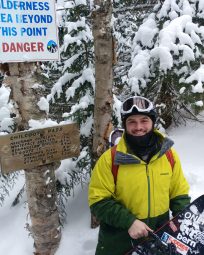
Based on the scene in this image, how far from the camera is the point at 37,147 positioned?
3561mm

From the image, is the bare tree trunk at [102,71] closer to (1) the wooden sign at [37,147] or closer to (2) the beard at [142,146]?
(1) the wooden sign at [37,147]

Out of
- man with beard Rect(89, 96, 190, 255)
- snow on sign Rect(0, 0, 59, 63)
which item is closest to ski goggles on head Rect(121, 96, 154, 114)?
man with beard Rect(89, 96, 190, 255)

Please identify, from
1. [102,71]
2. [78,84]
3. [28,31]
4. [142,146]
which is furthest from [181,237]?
[78,84]

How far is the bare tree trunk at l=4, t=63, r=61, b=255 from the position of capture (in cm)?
349

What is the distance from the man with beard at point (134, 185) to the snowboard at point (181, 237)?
8 centimetres

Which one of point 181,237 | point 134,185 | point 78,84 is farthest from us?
point 78,84

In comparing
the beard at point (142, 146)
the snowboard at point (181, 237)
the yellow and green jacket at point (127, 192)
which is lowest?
the snowboard at point (181, 237)

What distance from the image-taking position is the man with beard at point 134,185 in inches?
101

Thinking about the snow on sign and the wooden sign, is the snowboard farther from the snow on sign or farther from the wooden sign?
the snow on sign

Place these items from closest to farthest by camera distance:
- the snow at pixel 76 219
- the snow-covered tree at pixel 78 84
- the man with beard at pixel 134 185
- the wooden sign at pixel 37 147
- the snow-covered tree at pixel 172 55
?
1. the man with beard at pixel 134 185
2. the wooden sign at pixel 37 147
3. the snow at pixel 76 219
4. the snow-covered tree at pixel 78 84
5. the snow-covered tree at pixel 172 55

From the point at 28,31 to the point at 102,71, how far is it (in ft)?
3.34

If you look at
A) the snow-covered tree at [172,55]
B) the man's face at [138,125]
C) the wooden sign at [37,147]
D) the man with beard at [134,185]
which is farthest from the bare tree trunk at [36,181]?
the snow-covered tree at [172,55]

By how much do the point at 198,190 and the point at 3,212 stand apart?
122 inches

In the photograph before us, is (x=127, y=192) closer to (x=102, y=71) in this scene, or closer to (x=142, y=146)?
(x=142, y=146)
